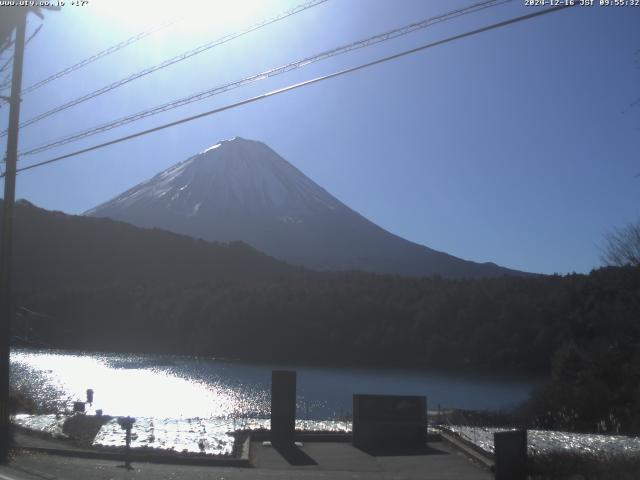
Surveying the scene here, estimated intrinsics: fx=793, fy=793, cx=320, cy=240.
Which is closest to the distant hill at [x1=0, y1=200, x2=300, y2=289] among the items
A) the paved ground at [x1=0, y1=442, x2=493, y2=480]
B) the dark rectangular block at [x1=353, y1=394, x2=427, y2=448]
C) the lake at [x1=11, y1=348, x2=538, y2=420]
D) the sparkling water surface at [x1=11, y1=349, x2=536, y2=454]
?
the sparkling water surface at [x1=11, y1=349, x2=536, y2=454]

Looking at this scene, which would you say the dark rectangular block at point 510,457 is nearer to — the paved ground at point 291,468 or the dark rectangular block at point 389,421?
the paved ground at point 291,468

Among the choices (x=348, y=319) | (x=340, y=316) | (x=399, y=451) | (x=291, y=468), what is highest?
(x=340, y=316)

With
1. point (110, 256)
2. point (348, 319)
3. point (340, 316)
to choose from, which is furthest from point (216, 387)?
point (110, 256)

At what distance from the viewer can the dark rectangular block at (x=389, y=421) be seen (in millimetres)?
14031

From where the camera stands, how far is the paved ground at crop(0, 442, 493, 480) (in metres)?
11.1

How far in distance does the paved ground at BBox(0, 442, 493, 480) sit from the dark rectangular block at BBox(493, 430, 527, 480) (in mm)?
1192

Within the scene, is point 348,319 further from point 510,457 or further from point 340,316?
point 510,457

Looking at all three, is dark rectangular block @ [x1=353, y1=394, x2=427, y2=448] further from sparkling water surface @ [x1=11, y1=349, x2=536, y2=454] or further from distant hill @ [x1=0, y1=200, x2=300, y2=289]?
distant hill @ [x1=0, y1=200, x2=300, y2=289]

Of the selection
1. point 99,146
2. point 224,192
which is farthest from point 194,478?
point 224,192

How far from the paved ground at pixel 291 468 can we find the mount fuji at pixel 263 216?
88417 mm

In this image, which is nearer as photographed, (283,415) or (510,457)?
(510,457)

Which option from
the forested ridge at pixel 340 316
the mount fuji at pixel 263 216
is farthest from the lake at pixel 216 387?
the mount fuji at pixel 263 216

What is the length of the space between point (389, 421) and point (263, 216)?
10375 cm

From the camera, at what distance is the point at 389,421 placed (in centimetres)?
1410
